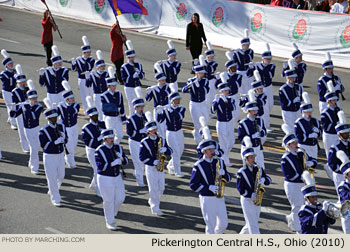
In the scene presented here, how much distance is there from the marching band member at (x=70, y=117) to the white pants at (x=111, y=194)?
11.8 feet

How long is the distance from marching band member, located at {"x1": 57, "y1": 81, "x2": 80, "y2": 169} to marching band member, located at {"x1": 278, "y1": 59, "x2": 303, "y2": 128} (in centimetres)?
550

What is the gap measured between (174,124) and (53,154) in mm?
3170

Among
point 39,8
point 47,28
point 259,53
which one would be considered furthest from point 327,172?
point 39,8

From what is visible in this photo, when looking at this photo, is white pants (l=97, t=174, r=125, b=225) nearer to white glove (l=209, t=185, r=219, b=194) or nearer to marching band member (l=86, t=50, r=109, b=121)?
white glove (l=209, t=185, r=219, b=194)

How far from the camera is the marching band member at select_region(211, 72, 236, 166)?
18.6 m

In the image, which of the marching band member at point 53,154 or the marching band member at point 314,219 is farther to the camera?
the marching band member at point 53,154

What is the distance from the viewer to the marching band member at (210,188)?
13.9 meters

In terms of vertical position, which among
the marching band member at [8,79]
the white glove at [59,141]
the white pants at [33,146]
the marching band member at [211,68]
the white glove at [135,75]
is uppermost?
the marching band member at [211,68]

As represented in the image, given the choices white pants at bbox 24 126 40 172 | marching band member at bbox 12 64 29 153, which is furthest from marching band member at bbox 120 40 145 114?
white pants at bbox 24 126 40 172

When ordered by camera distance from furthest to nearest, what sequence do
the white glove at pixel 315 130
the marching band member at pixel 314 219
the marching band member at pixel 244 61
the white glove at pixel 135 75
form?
the marching band member at pixel 244 61 → the white glove at pixel 135 75 → the white glove at pixel 315 130 → the marching band member at pixel 314 219

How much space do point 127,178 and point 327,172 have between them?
4.88 meters

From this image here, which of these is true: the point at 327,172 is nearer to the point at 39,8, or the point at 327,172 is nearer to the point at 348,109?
the point at 348,109

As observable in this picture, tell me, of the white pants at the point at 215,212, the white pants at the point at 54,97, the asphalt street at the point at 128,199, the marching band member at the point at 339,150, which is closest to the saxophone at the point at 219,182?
the white pants at the point at 215,212

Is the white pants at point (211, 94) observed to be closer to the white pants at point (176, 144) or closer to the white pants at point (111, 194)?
the white pants at point (176, 144)
